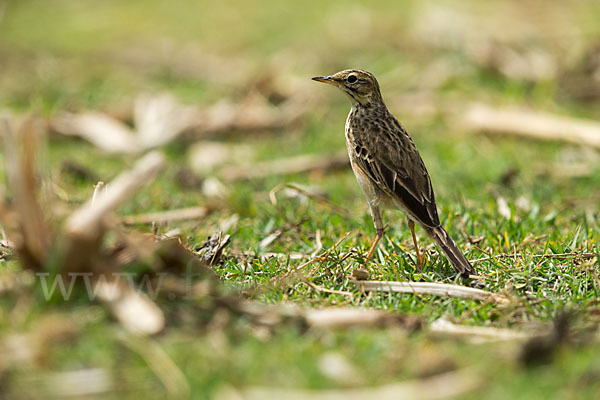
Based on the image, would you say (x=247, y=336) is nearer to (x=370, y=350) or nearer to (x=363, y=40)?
(x=370, y=350)

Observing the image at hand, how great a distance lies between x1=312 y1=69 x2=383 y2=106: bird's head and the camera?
6699 millimetres

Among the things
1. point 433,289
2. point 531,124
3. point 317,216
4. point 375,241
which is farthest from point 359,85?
point 531,124

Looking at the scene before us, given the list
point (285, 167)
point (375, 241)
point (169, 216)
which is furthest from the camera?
point (285, 167)

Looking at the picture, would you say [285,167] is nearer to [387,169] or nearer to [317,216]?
[317,216]

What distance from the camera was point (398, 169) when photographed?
19.5ft

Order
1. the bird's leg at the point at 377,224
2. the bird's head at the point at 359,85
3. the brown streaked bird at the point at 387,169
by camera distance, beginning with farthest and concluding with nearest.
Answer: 1. the bird's head at the point at 359,85
2. the bird's leg at the point at 377,224
3. the brown streaked bird at the point at 387,169

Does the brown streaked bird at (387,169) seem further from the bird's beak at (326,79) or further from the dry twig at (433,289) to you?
the dry twig at (433,289)

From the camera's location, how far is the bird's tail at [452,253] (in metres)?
5.27

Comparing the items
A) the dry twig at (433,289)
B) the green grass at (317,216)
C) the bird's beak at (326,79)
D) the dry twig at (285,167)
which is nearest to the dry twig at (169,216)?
the green grass at (317,216)

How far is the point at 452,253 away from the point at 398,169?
86 cm

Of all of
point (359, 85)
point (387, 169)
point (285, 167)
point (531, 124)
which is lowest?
point (285, 167)

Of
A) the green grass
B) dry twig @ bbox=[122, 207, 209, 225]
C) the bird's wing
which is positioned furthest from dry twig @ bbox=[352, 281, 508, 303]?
dry twig @ bbox=[122, 207, 209, 225]

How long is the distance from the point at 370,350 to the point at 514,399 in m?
0.76

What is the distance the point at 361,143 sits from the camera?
6234 millimetres
